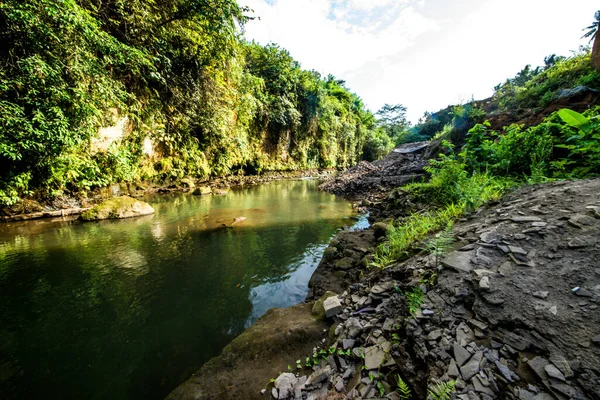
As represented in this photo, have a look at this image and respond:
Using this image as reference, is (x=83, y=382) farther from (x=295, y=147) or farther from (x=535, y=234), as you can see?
(x=295, y=147)

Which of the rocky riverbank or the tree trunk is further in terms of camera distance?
the tree trunk

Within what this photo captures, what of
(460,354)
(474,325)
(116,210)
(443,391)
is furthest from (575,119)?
(116,210)

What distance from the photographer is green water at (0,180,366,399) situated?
2.28 m

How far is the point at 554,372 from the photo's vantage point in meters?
1.05

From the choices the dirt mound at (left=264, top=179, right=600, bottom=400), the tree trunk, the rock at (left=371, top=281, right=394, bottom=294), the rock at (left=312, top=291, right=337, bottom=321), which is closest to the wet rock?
the dirt mound at (left=264, top=179, right=600, bottom=400)

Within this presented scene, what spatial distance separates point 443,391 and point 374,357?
1.68ft

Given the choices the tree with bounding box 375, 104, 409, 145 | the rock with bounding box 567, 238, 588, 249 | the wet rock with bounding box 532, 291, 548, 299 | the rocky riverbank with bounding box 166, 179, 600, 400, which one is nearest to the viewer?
the rocky riverbank with bounding box 166, 179, 600, 400

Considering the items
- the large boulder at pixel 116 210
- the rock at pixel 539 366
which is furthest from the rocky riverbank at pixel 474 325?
the large boulder at pixel 116 210

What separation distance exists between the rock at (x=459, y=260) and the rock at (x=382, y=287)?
52 centimetres

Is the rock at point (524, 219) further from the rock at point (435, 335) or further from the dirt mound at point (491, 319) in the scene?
the rock at point (435, 335)

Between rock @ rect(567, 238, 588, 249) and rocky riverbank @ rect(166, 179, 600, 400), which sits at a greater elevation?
rock @ rect(567, 238, 588, 249)

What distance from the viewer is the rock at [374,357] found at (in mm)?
1526

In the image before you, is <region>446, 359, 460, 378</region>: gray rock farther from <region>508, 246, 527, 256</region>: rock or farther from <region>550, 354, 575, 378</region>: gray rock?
<region>508, 246, 527, 256</region>: rock

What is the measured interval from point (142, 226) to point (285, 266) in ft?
16.1
